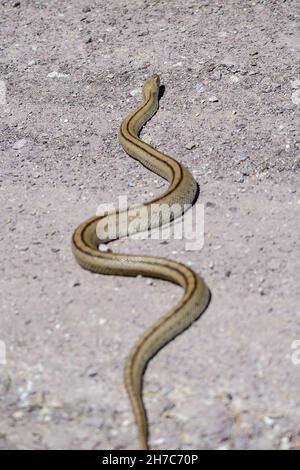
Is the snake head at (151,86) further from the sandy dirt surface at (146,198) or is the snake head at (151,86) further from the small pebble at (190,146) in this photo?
the small pebble at (190,146)

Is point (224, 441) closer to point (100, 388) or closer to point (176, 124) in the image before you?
point (100, 388)

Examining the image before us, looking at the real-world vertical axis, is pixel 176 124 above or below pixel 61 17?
below

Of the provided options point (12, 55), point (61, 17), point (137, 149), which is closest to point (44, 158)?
point (137, 149)

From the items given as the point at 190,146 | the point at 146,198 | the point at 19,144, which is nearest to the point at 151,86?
the point at 190,146

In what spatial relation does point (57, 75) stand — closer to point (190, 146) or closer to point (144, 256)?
point (190, 146)

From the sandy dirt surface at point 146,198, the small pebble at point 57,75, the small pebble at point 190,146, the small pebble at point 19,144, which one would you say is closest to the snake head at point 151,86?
the sandy dirt surface at point 146,198

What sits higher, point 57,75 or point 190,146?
point 57,75
